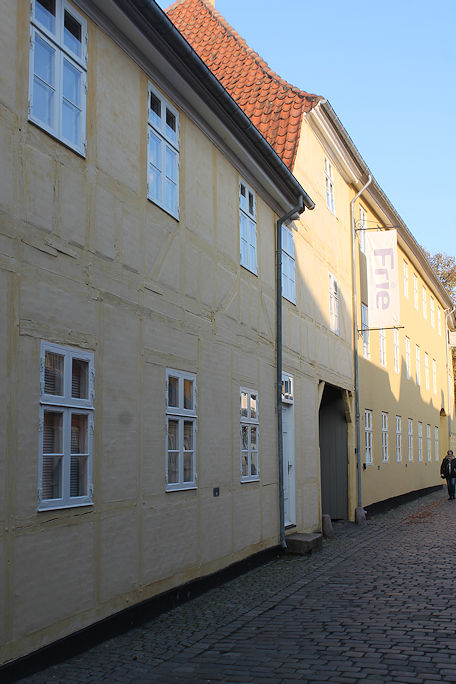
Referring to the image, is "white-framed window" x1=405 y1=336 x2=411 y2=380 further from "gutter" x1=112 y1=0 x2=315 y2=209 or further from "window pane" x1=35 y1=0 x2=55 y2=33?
"window pane" x1=35 y1=0 x2=55 y2=33

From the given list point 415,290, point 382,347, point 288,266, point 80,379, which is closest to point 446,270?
point 415,290

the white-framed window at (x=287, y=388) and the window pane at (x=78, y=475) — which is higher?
the white-framed window at (x=287, y=388)

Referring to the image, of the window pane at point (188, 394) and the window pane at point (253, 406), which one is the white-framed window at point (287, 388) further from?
the window pane at point (188, 394)

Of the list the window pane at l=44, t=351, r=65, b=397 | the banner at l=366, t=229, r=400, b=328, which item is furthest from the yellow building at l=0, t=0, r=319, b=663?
the banner at l=366, t=229, r=400, b=328

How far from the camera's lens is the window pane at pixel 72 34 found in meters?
7.22

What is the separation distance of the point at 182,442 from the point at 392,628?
3.01 m

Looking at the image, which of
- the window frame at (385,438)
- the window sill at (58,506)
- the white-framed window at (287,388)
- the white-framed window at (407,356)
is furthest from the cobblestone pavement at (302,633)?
the white-framed window at (407,356)

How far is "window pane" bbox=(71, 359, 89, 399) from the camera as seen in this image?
6998 millimetres

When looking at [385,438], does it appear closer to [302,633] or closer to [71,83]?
[302,633]

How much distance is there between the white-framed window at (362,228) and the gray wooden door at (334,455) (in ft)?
14.8

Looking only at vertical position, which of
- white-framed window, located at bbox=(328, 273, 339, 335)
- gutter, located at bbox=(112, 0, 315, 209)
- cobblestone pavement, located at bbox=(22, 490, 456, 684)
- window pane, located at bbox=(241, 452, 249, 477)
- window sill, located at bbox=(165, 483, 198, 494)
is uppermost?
gutter, located at bbox=(112, 0, 315, 209)

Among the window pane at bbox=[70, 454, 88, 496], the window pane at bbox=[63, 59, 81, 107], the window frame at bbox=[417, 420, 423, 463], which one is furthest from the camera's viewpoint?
the window frame at bbox=[417, 420, 423, 463]

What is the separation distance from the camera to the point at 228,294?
1099 cm

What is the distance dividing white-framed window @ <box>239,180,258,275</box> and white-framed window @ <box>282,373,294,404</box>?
233cm
